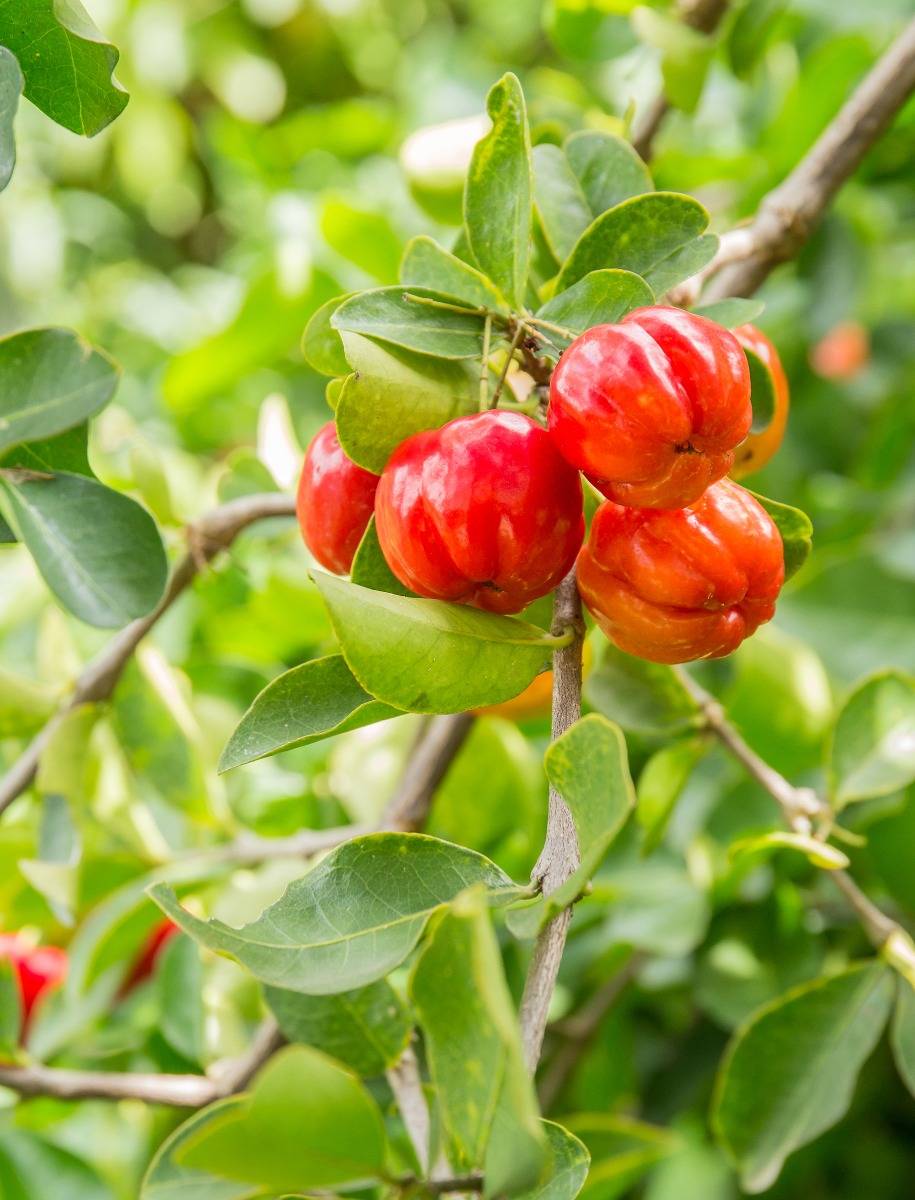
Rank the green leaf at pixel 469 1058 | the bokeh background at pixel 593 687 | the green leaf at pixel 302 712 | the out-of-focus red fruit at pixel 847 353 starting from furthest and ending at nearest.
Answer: the out-of-focus red fruit at pixel 847 353 → the bokeh background at pixel 593 687 → the green leaf at pixel 302 712 → the green leaf at pixel 469 1058

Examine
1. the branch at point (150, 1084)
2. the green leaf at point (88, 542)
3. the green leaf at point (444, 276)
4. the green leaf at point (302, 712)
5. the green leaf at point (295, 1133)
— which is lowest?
the branch at point (150, 1084)

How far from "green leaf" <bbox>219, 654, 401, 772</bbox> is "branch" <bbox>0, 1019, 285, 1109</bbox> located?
30 centimetres

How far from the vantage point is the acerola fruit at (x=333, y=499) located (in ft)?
1.83

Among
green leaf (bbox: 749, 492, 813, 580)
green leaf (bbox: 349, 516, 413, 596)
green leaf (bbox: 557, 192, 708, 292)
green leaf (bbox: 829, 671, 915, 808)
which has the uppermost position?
green leaf (bbox: 557, 192, 708, 292)

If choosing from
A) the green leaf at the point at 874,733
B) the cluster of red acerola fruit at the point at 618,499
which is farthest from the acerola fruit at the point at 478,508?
the green leaf at the point at 874,733

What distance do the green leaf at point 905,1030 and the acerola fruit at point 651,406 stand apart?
37 centimetres

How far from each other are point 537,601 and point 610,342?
152 mm

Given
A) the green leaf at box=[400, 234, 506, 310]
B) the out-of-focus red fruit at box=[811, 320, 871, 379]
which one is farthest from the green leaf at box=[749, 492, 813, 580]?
the out-of-focus red fruit at box=[811, 320, 871, 379]

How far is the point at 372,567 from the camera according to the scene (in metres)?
0.54

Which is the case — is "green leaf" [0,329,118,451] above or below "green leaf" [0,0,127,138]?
below

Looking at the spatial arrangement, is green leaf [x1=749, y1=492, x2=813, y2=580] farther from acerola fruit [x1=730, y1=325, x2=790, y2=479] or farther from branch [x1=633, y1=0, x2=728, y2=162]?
branch [x1=633, y1=0, x2=728, y2=162]

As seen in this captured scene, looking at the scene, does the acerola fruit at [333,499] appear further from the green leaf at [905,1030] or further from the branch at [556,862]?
the green leaf at [905,1030]

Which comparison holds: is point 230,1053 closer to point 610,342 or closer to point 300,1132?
point 300,1132

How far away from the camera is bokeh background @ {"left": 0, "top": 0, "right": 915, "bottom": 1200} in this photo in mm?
858
